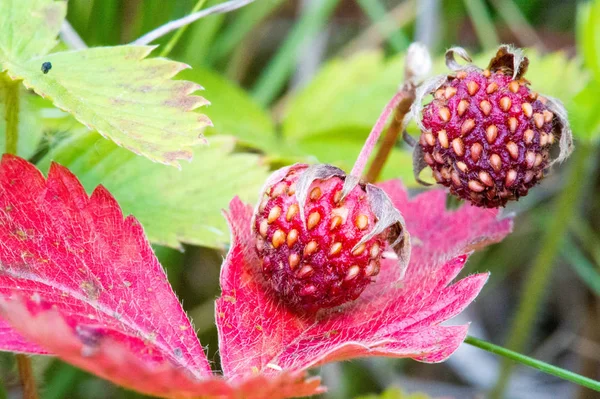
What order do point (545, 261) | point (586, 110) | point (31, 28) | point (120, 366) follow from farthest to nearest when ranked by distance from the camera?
point (545, 261), point (586, 110), point (31, 28), point (120, 366)

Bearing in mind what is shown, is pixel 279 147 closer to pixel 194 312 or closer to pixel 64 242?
pixel 194 312

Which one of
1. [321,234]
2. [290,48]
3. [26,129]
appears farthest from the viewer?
[290,48]

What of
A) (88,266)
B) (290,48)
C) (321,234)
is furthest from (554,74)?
(88,266)

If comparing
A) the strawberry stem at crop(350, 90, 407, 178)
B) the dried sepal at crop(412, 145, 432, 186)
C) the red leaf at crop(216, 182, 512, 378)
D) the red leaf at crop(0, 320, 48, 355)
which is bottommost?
the red leaf at crop(216, 182, 512, 378)

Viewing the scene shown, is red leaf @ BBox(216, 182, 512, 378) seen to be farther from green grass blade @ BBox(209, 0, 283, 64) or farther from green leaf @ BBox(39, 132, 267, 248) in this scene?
green grass blade @ BBox(209, 0, 283, 64)

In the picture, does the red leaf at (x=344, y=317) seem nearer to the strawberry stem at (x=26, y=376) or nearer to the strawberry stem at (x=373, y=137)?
the strawberry stem at (x=373, y=137)

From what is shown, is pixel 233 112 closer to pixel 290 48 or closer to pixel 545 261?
pixel 290 48

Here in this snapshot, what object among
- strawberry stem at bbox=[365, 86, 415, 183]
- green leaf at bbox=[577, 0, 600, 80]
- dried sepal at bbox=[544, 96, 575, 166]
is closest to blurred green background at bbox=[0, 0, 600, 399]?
green leaf at bbox=[577, 0, 600, 80]
